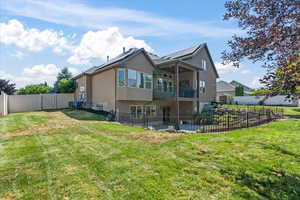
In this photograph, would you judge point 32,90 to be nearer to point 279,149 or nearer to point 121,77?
point 121,77

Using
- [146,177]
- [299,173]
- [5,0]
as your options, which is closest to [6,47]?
[5,0]

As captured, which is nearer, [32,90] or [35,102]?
[35,102]

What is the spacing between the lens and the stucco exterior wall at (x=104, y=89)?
15928mm

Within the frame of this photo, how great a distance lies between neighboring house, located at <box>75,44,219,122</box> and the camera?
1545cm

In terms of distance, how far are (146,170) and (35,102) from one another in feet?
73.1

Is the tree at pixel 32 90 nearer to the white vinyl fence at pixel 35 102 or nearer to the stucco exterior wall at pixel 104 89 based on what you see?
the white vinyl fence at pixel 35 102

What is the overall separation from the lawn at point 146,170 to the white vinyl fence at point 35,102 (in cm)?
1653

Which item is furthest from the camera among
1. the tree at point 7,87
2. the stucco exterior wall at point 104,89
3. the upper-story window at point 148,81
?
the tree at point 7,87

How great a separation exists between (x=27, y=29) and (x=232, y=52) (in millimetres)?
13849

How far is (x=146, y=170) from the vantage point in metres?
4.42

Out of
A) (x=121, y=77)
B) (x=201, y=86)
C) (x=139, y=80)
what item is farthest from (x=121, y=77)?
(x=201, y=86)

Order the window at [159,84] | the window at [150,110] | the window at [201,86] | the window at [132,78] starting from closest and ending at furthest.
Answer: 1. the window at [132,78]
2. the window at [150,110]
3. the window at [159,84]
4. the window at [201,86]

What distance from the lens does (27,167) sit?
4.49 meters

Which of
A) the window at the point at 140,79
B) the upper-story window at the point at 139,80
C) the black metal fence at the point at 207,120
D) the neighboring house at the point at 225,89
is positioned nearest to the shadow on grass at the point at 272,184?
the black metal fence at the point at 207,120
